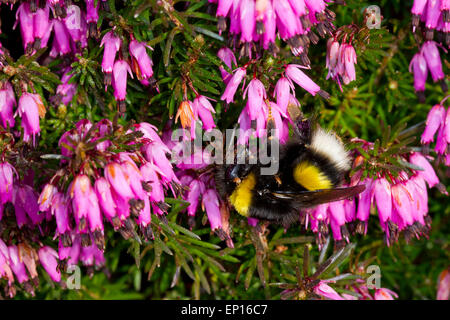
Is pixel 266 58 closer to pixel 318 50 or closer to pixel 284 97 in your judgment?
pixel 284 97

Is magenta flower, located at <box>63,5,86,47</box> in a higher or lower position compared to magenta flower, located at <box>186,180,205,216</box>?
higher

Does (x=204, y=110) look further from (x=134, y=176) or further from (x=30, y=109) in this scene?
(x=30, y=109)

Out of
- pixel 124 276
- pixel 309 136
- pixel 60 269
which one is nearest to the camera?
pixel 309 136

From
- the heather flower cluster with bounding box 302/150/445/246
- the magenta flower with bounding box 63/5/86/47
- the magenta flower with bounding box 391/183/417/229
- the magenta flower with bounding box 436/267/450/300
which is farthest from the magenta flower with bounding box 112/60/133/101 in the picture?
the magenta flower with bounding box 436/267/450/300

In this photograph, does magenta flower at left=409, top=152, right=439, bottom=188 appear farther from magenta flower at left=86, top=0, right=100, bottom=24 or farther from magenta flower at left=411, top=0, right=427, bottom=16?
magenta flower at left=86, top=0, right=100, bottom=24

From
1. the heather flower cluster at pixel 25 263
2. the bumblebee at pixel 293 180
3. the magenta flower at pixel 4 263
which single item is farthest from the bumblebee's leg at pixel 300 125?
the magenta flower at pixel 4 263
